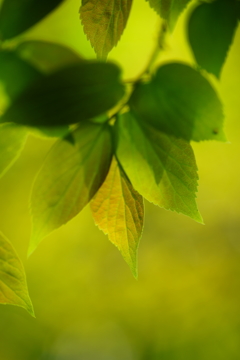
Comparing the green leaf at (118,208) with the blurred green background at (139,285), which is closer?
the green leaf at (118,208)

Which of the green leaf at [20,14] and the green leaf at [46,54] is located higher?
the green leaf at [20,14]

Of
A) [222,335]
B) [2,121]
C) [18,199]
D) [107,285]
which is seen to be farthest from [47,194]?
[222,335]

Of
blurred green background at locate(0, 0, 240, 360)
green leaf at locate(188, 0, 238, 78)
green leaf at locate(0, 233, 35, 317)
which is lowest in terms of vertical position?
blurred green background at locate(0, 0, 240, 360)

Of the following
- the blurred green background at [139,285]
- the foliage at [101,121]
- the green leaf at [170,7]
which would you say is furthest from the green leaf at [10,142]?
the blurred green background at [139,285]

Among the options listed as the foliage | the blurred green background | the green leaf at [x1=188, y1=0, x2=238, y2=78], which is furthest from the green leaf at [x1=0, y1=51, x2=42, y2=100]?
the blurred green background

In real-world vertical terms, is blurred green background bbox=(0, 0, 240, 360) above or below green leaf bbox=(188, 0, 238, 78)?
below

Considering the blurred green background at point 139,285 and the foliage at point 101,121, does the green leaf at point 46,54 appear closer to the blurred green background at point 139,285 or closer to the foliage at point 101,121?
the foliage at point 101,121

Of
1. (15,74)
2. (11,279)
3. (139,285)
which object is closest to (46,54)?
(15,74)

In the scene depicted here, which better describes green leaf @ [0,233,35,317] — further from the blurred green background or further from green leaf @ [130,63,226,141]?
the blurred green background
